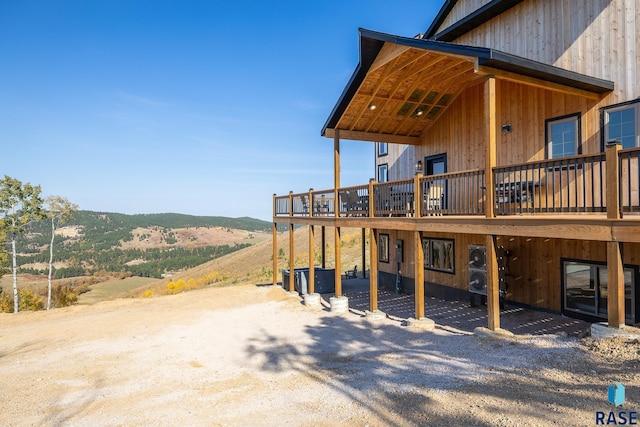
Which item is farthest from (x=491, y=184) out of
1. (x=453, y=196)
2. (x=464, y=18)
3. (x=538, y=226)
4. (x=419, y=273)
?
(x=464, y=18)

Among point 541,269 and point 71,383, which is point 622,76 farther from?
point 71,383

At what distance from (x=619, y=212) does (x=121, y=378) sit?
9.83m

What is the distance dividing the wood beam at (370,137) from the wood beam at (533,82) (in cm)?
584

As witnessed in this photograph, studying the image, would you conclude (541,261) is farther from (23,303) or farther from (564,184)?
(23,303)

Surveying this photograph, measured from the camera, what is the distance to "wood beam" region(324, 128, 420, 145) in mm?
13398

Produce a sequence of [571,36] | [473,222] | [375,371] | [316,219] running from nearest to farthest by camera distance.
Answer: [375,371]
[473,222]
[571,36]
[316,219]

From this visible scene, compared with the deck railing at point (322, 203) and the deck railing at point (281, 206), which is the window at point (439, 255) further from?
the deck railing at point (281, 206)

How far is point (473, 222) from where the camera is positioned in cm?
860

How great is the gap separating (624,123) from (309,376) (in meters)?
8.99

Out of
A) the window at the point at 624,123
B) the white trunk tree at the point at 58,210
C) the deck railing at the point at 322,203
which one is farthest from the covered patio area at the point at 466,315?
the white trunk tree at the point at 58,210

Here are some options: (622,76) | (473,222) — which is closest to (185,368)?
(473,222)

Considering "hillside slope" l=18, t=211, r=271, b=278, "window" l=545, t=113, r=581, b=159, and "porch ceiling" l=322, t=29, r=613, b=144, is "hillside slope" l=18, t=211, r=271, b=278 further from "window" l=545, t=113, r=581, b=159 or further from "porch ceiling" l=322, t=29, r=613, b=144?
"window" l=545, t=113, r=581, b=159

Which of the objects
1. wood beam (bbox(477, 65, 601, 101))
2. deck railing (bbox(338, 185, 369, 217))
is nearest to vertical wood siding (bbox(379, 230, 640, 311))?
wood beam (bbox(477, 65, 601, 101))

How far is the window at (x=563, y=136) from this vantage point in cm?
938
